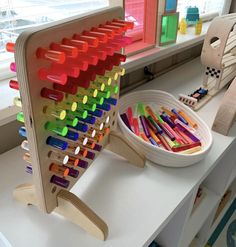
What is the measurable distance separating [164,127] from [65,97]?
37 cm

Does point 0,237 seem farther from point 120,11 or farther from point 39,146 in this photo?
point 120,11

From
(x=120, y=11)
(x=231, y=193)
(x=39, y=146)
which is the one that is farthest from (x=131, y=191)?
(x=231, y=193)

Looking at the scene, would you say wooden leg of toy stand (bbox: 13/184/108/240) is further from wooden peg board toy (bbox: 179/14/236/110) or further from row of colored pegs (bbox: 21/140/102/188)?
wooden peg board toy (bbox: 179/14/236/110)

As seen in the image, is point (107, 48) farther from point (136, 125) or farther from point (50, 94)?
point (136, 125)

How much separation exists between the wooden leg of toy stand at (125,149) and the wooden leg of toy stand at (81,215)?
6.8 inches

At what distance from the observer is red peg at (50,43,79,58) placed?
1.08 feet

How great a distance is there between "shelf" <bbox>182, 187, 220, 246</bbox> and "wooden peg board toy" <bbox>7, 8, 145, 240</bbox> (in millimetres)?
508

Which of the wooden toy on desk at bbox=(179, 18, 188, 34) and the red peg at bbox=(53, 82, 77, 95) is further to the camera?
the wooden toy on desk at bbox=(179, 18, 188, 34)

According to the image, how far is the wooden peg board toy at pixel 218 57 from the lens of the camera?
32.8 inches

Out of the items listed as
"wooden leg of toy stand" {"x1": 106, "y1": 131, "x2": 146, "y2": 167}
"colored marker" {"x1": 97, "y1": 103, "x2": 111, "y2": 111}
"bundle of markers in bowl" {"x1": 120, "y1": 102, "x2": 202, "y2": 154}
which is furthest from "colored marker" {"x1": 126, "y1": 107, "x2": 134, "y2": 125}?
"colored marker" {"x1": 97, "y1": 103, "x2": 111, "y2": 111}

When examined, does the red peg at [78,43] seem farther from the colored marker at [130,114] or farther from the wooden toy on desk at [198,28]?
the wooden toy on desk at [198,28]

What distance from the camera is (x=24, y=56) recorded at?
308mm

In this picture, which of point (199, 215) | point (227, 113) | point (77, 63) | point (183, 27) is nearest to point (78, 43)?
point (77, 63)

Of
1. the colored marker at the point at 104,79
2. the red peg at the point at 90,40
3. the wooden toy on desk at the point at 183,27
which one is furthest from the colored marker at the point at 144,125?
the wooden toy on desk at the point at 183,27
